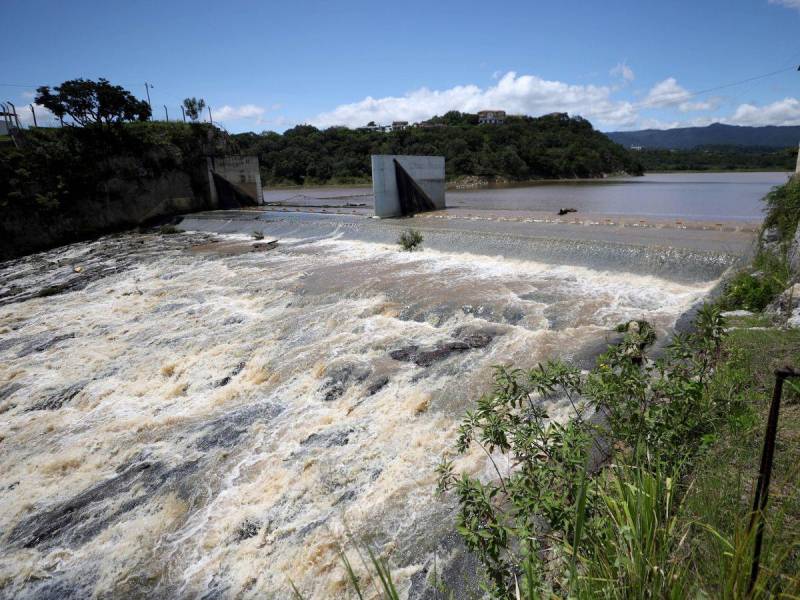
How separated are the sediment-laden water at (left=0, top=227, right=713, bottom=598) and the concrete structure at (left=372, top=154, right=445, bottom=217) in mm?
5809

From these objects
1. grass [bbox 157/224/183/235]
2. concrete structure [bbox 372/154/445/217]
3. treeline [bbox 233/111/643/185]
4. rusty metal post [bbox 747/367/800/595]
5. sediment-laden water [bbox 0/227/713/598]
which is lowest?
sediment-laden water [bbox 0/227/713/598]

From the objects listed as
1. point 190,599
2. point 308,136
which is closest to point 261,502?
point 190,599

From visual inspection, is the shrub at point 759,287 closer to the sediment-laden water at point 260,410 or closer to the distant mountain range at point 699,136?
the sediment-laden water at point 260,410

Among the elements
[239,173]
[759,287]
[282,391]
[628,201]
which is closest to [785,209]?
[759,287]

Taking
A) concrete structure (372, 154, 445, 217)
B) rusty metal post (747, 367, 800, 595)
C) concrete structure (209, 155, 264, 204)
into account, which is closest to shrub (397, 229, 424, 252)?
concrete structure (372, 154, 445, 217)

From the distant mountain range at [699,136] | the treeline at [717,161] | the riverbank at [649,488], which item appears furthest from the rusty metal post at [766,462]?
the distant mountain range at [699,136]

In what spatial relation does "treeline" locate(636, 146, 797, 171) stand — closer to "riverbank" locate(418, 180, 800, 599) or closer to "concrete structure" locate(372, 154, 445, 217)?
"concrete structure" locate(372, 154, 445, 217)

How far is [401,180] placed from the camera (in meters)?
16.2

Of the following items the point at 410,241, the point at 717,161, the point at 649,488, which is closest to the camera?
the point at 649,488

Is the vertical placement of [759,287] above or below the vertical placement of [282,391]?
above

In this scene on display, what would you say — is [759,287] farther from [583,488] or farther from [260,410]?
[260,410]

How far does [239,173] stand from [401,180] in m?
10.8

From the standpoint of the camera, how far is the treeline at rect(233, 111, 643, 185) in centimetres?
4781

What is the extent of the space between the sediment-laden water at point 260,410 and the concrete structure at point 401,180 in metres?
5.81
